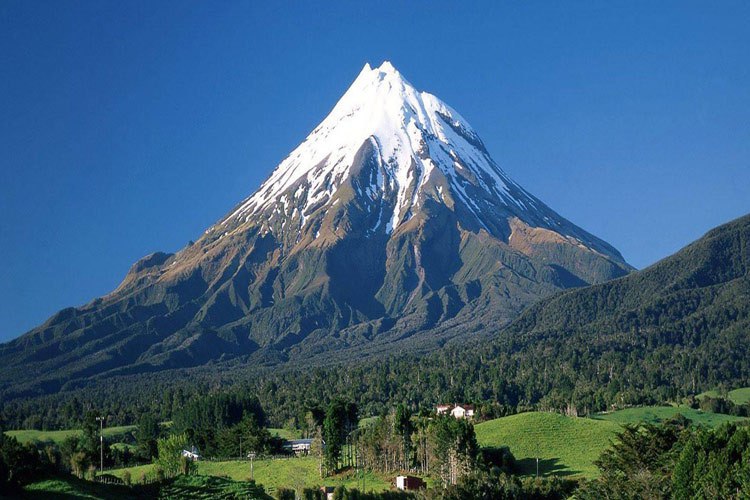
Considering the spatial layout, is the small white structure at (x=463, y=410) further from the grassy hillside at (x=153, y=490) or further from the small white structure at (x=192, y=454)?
the grassy hillside at (x=153, y=490)

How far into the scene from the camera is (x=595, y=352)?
7781 inches

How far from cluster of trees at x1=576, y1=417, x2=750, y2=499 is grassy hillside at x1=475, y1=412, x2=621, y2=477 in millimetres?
13597

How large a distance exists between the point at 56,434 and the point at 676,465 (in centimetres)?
9692

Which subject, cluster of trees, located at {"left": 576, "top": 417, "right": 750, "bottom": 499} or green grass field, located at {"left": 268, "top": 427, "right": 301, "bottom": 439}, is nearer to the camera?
cluster of trees, located at {"left": 576, "top": 417, "right": 750, "bottom": 499}

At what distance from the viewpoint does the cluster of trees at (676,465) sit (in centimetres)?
6631

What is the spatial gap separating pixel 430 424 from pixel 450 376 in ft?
259

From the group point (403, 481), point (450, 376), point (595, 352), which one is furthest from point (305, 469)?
point (595, 352)

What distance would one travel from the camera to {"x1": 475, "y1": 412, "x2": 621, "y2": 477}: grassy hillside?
327 ft

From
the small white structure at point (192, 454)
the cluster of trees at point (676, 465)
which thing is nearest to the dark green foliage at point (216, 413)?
the small white structure at point (192, 454)

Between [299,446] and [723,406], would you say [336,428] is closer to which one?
[299,446]

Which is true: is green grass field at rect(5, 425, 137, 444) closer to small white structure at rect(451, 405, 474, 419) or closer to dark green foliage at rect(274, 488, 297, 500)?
small white structure at rect(451, 405, 474, 419)

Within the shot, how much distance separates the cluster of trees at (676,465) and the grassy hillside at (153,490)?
23.5 m

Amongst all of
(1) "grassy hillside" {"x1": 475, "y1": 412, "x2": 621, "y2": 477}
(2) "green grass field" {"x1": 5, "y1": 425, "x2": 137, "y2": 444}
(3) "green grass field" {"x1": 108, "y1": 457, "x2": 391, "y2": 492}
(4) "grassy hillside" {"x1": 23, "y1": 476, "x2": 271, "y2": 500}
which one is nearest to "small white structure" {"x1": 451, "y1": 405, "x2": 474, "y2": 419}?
(1) "grassy hillside" {"x1": 475, "y1": 412, "x2": 621, "y2": 477}

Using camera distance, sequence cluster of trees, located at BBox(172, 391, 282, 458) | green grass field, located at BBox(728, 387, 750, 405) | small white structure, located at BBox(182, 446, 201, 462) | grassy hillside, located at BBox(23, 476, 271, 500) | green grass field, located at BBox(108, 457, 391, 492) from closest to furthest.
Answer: grassy hillside, located at BBox(23, 476, 271, 500)
green grass field, located at BBox(108, 457, 391, 492)
small white structure, located at BBox(182, 446, 201, 462)
cluster of trees, located at BBox(172, 391, 282, 458)
green grass field, located at BBox(728, 387, 750, 405)
